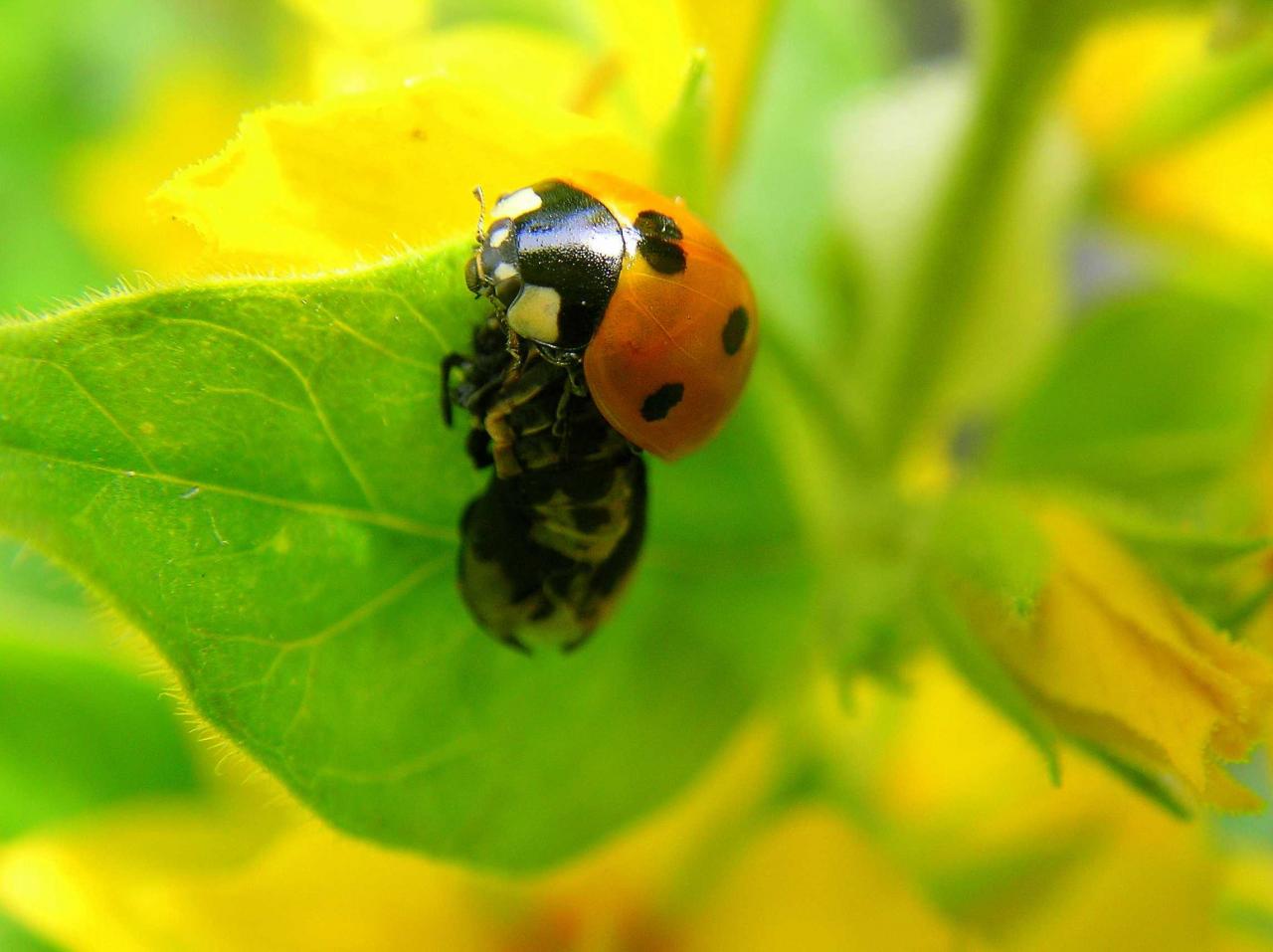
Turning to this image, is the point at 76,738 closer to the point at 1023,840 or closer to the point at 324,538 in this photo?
the point at 324,538

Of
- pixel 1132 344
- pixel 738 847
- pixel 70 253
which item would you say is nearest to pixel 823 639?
pixel 738 847

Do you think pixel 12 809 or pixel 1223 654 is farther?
pixel 12 809

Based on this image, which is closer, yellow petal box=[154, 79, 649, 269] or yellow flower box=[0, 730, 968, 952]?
yellow petal box=[154, 79, 649, 269]

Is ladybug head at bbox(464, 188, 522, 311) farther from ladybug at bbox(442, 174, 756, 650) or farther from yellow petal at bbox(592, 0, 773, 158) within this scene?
yellow petal at bbox(592, 0, 773, 158)

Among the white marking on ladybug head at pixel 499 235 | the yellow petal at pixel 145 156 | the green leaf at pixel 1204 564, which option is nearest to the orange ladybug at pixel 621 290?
the white marking on ladybug head at pixel 499 235

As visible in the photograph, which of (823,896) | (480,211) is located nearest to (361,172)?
(480,211)

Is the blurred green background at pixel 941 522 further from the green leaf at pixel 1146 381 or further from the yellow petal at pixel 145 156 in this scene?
the yellow petal at pixel 145 156

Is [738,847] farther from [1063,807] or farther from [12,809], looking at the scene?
[12,809]

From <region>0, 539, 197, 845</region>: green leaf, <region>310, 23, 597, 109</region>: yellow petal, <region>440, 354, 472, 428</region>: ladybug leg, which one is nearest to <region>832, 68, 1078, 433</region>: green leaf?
<region>310, 23, 597, 109</region>: yellow petal
